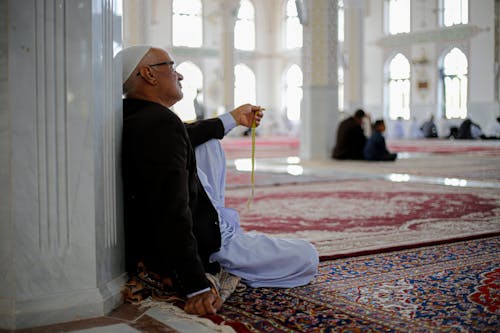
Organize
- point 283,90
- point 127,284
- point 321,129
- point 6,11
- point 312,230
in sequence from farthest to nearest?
point 283,90, point 321,129, point 312,230, point 127,284, point 6,11

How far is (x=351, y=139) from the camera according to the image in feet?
28.3

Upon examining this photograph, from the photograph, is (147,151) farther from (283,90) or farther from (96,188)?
(283,90)

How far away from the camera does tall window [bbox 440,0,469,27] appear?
52.7 feet

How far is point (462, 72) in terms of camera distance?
641 inches

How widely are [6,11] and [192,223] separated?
2.35ft

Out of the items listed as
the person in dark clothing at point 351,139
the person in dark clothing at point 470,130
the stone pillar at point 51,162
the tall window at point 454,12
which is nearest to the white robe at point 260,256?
the stone pillar at point 51,162

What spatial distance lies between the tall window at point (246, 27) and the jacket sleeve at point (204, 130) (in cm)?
1887

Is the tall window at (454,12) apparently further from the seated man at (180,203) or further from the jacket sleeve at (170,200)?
the jacket sleeve at (170,200)

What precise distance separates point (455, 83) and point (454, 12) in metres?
1.77

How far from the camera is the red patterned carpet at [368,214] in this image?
2.84 m

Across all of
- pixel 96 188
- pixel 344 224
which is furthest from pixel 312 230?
pixel 96 188

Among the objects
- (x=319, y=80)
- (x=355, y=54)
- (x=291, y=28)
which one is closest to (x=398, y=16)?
(x=291, y=28)

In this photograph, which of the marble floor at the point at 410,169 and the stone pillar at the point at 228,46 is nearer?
the marble floor at the point at 410,169

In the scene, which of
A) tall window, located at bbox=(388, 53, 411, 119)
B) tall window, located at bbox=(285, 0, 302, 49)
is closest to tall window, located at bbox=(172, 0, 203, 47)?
tall window, located at bbox=(285, 0, 302, 49)
